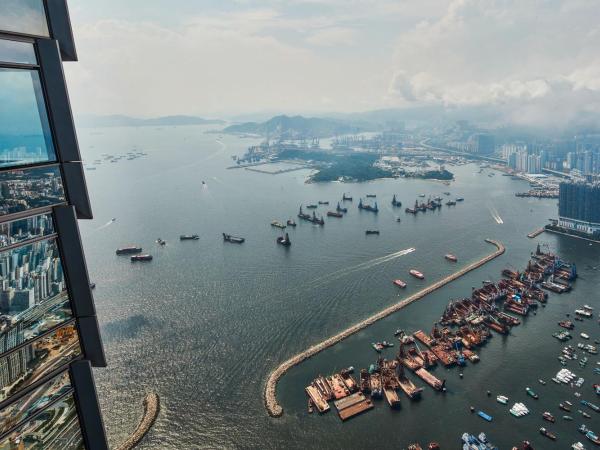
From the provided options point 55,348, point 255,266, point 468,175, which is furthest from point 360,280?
point 468,175

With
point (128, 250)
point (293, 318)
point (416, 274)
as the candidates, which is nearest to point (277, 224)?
point (128, 250)

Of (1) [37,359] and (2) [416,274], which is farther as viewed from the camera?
(2) [416,274]

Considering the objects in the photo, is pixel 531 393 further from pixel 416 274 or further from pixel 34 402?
pixel 34 402

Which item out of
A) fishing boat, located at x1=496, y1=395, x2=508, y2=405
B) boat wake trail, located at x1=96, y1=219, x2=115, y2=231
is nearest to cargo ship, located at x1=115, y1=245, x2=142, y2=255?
boat wake trail, located at x1=96, y1=219, x2=115, y2=231

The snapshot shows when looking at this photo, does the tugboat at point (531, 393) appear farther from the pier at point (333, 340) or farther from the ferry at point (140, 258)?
the ferry at point (140, 258)

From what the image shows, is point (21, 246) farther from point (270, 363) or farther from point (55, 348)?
point (270, 363)

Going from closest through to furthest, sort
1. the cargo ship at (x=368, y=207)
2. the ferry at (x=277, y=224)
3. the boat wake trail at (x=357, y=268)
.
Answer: the boat wake trail at (x=357, y=268) → the ferry at (x=277, y=224) → the cargo ship at (x=368, y=207)

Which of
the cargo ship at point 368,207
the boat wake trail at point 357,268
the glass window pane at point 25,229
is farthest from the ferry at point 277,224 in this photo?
the glass window pane at point 25,229

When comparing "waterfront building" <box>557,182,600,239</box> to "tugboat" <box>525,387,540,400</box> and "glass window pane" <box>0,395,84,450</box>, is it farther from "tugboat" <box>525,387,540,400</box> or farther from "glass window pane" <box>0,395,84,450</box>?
"glass window pane" <box>0,395,84,450</box>
